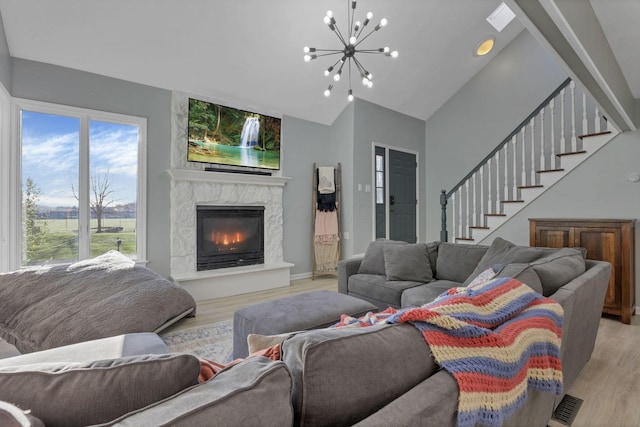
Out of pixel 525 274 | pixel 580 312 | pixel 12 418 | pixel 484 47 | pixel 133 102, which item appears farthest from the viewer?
pixel 484 47

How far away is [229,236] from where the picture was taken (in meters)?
4.44

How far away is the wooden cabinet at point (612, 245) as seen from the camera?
10.1 feet

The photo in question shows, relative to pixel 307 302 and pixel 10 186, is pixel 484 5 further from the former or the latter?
pixel 10 186

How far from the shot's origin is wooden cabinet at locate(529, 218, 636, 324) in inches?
121

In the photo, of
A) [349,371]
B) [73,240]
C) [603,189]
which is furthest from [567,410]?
[73,240]

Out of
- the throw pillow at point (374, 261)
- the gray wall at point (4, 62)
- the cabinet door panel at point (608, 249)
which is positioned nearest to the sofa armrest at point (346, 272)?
the throw pillow at point (374, 261)

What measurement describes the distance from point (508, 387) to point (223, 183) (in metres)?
3.99

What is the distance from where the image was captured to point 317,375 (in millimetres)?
682

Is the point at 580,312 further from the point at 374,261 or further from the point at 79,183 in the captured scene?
the point at 79,183

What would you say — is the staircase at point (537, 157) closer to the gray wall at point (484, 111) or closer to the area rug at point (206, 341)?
the gray wall at point (484, 111)

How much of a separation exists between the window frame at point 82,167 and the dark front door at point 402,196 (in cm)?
388

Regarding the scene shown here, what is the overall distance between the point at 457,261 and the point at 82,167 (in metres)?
4.14

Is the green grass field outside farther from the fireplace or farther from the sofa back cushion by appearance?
the sofa back cushion

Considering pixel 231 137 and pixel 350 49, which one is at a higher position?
pixel 350 49
